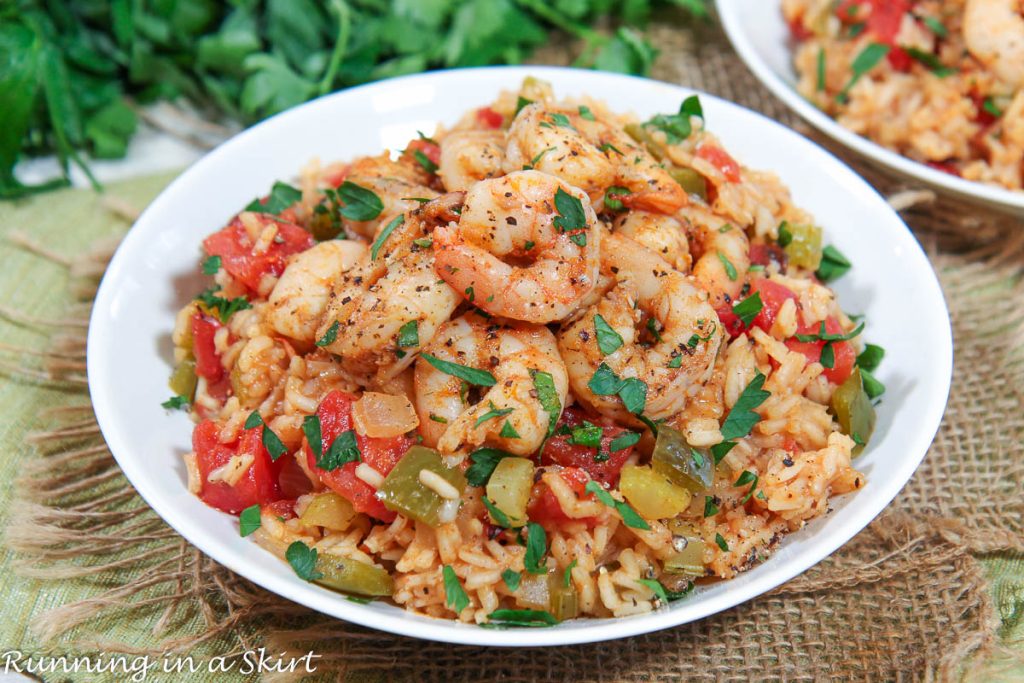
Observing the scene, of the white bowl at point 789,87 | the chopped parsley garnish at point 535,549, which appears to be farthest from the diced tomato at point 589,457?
the white bowl at point 789,87

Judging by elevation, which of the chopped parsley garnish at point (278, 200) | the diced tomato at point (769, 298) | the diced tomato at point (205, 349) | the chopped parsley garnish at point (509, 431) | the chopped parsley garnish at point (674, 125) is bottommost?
the diced tomato at point (205, 349)

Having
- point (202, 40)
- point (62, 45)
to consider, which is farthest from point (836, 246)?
point (62, 45)

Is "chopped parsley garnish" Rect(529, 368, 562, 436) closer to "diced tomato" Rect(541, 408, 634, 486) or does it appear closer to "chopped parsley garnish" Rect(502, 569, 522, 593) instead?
"diced tomato" Rect(541, 408, 634, 486)

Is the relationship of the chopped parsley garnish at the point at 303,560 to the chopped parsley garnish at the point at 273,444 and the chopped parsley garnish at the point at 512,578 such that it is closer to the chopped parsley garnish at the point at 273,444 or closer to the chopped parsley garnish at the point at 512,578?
the chopped parsley garnish at the point at 273,444

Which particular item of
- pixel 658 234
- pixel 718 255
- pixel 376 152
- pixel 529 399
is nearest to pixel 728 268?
pixel 718 255

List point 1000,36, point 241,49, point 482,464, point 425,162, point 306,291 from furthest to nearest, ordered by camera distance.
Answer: point 241,49 → point 1000,36 → point 425,162 → point 306,291 → point 482,464

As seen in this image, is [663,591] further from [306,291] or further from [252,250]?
[252,250]
